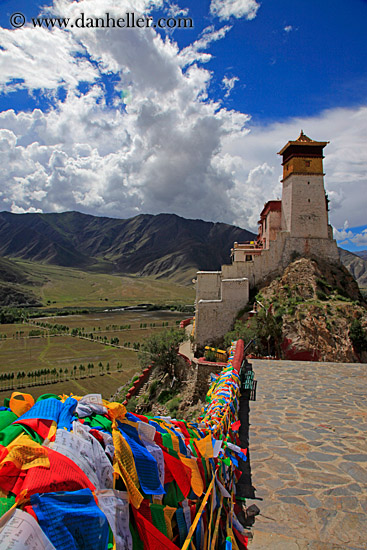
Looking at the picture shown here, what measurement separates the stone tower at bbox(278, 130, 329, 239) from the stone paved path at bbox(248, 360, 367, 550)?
2077 centimetres

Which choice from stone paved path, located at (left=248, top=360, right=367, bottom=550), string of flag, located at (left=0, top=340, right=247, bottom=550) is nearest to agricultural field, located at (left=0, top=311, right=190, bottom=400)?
stone paved path, located at (left=248, top=360, right=367, bottom=550)

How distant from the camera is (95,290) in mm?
137625

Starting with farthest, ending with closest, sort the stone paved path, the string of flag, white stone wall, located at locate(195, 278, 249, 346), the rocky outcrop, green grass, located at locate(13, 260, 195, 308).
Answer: green grass, located at locate(13, 260, 195, 308)
white stone wall, located at locate(195, 278, 249, 346)
the rocky outcrop
the stone paved path
the string of flag

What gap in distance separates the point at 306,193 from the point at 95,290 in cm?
12035

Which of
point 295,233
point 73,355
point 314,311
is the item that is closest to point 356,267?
point 73,355

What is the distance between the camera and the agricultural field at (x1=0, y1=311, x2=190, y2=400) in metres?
39.3

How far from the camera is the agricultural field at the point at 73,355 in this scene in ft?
129

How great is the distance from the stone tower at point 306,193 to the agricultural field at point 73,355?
23.9 metres

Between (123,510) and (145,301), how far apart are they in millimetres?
121312

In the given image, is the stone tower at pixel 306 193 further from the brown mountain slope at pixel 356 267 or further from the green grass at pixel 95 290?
the brown mountain slope at pixel 356 267

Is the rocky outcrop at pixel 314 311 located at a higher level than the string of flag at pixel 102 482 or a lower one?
higher

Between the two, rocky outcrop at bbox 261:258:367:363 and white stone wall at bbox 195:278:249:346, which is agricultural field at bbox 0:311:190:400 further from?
rocky outcrop at bbox 261:258:367:363

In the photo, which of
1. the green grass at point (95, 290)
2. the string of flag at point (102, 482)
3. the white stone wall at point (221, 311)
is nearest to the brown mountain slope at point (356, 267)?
the green grass at point (95, 290)

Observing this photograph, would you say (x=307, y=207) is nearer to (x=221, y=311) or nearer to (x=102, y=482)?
(x=221, y=311)
